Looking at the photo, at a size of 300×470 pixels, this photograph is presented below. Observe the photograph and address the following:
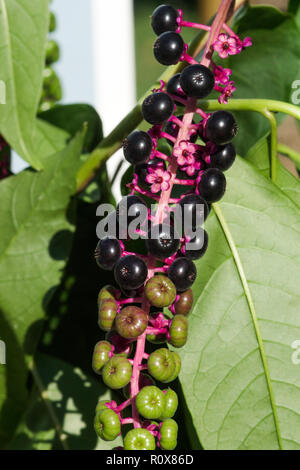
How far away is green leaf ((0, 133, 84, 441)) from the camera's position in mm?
626

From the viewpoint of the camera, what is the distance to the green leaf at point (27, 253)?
626 millimetres

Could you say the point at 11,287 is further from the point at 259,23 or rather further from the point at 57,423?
the point at 259,23

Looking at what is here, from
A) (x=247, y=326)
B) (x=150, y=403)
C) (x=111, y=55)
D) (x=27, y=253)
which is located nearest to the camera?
(x=150, y=403)

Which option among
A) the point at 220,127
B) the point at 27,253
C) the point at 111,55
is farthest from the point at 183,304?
the point at 111,55

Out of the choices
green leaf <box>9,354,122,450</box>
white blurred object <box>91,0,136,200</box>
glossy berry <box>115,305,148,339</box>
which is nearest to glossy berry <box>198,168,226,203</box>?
glossy berry <box>115,305,148,339</box>

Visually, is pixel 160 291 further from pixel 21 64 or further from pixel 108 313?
pixel 21 64

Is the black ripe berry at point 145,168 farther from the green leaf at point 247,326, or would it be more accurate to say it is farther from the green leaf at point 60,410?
the green leaf at point 60,410

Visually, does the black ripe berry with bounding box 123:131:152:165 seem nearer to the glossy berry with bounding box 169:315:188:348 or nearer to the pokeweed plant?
the pokeweed plant

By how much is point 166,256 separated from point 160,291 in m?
0.03

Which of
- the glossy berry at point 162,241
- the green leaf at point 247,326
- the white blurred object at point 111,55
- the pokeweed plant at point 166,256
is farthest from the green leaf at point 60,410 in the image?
the white blurred object at point 111,55

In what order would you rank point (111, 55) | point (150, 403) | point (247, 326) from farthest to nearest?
point (111, 55), point (247, 326), point (150, 403)

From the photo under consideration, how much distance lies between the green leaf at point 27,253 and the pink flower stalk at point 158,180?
204mm

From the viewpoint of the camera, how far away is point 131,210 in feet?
1.42

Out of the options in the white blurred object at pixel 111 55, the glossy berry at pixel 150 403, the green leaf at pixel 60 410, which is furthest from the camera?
the white blurred object at pixel 111 55
